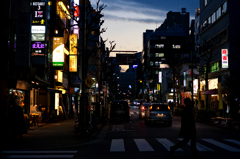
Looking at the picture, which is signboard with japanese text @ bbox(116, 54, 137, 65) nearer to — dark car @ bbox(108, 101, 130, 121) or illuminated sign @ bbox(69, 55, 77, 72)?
illuminated sign @ bbox(69, 55, 77, 72)

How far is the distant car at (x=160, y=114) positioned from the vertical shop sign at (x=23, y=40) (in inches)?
453

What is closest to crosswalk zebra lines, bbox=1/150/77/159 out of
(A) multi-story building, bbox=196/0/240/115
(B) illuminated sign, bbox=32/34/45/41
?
(B) illuminated sign, bbox=32/34/45/41

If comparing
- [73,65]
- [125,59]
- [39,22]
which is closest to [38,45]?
[39,22]

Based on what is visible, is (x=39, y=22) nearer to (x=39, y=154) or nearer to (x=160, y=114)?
(x=160, y=114)

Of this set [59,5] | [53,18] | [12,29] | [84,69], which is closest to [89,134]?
[84,69]

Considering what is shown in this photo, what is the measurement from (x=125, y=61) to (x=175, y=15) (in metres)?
90.7

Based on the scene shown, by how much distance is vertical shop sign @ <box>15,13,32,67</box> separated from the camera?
671 inches

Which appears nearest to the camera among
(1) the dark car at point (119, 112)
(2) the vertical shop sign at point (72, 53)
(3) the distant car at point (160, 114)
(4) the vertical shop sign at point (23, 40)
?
(4) the vertical shop sign at point (23, 40)

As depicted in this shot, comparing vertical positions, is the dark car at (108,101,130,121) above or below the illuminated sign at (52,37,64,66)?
below

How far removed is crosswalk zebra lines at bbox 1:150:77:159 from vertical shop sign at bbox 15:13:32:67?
22.5 ft

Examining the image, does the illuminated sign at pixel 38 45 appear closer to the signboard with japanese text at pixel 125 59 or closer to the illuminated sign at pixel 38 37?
the illuminated sign at pixel 38 37

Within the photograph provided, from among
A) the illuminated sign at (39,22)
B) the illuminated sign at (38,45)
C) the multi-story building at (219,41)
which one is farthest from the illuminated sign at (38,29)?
the multi-story building at (219,41)

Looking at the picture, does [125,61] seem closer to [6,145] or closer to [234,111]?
[234,111]

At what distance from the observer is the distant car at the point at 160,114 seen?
2447 cm
